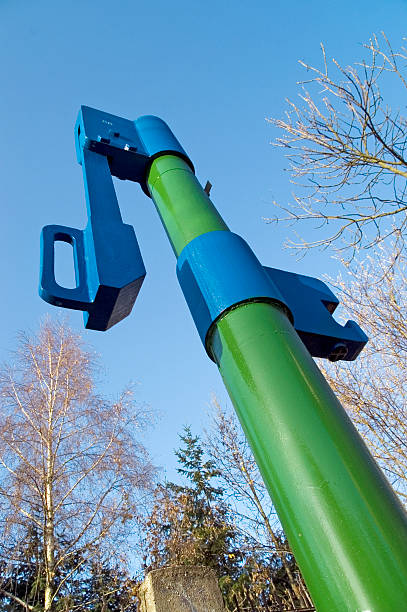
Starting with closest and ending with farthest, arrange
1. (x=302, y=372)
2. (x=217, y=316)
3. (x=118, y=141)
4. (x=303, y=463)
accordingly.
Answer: (x=303, y=463), (x=302, y=372), (x=217, y=316), (x=118, y=141)

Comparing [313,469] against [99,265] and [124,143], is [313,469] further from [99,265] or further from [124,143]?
[124,143]

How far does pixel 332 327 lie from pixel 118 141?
136cm

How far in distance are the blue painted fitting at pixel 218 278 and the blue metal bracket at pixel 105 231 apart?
8.4 inches

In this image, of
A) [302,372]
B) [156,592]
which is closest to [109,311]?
[302,372]

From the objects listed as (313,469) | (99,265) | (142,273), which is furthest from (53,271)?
(313,469)

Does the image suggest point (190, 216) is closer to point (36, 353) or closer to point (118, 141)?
point (118, 141)

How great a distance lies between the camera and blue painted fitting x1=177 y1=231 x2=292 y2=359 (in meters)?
1.29

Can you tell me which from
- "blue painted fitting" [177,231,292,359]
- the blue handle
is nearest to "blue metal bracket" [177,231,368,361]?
"blue painted fitting" [177,231,292,359]

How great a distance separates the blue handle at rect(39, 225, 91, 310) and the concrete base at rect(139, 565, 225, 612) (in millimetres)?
1666

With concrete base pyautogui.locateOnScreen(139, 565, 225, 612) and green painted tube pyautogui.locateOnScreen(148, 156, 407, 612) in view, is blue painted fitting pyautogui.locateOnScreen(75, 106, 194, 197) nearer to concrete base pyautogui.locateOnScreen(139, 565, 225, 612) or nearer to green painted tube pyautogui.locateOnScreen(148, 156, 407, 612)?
green painted tube pyautogui.locateOnScreen(148, 156, 407, 612)

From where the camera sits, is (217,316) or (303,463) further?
(217,316)

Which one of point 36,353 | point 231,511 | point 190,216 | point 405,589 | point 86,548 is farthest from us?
point 231,511

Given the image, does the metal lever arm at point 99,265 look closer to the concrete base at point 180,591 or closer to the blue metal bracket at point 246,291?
the blue metal bracket at point 246,291

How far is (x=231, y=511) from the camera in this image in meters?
13.3
